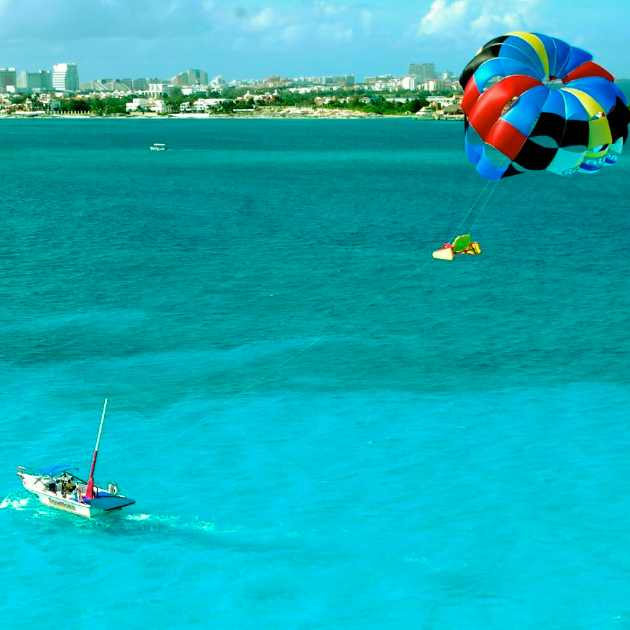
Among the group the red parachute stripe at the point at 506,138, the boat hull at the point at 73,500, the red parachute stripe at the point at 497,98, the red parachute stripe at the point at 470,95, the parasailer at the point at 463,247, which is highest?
the red parachute stripe at the point at 470,95

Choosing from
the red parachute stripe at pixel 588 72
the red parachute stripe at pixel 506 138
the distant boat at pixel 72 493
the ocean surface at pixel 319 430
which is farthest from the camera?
the red parachute stripe at pixel 588 72

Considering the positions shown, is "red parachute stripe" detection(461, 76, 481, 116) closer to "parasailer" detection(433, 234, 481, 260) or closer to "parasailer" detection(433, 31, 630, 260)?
"parasailer" detection(433, 31, 630, 260)

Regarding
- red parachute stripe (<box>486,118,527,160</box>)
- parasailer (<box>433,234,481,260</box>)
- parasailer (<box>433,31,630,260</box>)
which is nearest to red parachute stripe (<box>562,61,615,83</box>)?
parasailer (<box>433,31,630,260</box>)

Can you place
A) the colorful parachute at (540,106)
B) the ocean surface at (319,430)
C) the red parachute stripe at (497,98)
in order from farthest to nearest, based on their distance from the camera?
the red parachute stripe at (497,98) → the colorful parachute at (540,106) → the ocean surface at (319,430)

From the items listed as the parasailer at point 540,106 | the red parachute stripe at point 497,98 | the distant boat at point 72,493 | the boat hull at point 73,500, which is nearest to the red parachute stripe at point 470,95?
the parasailer at point 540,106

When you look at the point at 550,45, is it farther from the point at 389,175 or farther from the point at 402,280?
the point at 389,175

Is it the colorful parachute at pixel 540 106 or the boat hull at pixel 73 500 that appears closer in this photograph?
the boat hull at pixel 73 500

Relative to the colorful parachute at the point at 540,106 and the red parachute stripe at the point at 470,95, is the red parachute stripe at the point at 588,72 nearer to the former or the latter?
the colorful parachute at the point at 540,106
